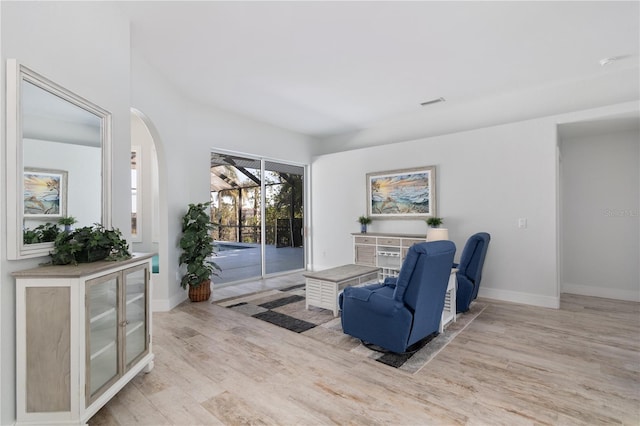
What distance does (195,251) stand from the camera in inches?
182

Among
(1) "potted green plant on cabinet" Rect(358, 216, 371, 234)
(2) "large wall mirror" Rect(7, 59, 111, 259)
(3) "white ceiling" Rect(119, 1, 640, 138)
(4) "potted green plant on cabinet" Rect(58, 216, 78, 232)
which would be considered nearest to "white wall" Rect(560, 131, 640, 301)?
(3) "white ceiling" Rect(119, 1, 640, 138)

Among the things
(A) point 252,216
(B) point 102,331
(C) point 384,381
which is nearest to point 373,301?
(C) point 384,381

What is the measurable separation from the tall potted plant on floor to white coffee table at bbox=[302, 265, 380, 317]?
5.14 ft

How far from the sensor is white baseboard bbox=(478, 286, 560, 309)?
14.4 ft

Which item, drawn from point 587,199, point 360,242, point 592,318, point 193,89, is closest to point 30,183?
point 193,89

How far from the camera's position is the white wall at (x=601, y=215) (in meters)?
4.67

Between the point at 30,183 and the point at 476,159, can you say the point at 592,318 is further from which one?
the point at 30,183

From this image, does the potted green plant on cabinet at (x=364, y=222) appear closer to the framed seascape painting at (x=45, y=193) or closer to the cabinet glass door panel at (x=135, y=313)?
the cabinet glass door panel at (x=135, y=313)

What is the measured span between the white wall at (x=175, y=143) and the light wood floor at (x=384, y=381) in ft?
3.57

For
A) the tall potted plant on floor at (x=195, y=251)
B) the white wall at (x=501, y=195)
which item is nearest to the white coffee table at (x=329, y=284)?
the tall potted plant on floor at (x=195, y=251)

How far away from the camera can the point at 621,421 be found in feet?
6.59

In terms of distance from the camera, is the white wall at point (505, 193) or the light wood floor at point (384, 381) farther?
the white wall at point (505, 193)

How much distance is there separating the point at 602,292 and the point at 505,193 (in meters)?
2.19

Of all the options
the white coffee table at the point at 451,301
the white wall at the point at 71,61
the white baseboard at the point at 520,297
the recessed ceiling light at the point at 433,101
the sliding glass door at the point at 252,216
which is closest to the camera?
the white wall at the point at 71,61
